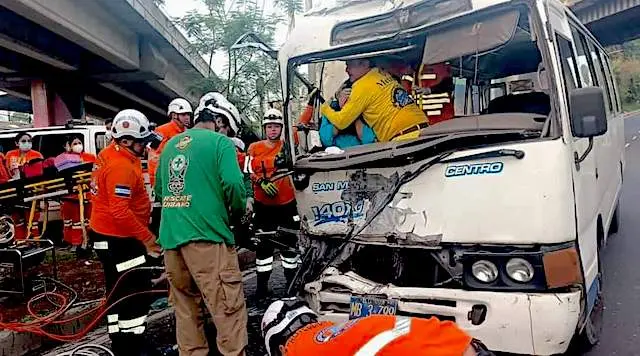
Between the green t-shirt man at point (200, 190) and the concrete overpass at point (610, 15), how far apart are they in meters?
25.0

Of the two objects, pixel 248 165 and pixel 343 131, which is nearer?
pixel 343 131

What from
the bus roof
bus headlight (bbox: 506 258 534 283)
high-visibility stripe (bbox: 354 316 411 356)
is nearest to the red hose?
the bus roof

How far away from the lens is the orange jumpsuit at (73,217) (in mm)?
9578

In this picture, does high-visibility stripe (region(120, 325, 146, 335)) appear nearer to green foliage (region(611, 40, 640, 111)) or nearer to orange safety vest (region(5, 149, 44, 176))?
orange safety vest (region(5, 149, 44, 176))

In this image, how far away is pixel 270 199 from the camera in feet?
20.7

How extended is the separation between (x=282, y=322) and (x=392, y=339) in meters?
1.17

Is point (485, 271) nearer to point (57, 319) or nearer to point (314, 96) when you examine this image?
point (314, 96)

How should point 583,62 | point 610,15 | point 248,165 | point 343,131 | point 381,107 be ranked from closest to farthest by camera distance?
point 381,107 < point 343,131 < point 583,62 < point 248,165 < point 610,15

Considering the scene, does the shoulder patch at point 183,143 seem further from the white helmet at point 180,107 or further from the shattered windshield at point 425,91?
the white helmet at point 180,107

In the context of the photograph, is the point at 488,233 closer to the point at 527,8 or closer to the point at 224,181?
the point at 527,8

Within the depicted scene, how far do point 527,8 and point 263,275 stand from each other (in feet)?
12.3

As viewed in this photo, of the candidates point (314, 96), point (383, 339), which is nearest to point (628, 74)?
point (314, 96)

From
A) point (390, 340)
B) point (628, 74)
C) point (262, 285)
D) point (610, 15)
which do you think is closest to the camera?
point (390, 340)

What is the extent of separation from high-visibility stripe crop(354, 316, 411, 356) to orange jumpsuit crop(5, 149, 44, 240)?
27.2ft
